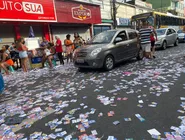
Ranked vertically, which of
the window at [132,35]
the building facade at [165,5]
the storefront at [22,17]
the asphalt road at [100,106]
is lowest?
the asphalt road at [100,106]

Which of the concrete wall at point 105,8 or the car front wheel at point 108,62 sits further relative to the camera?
the concrete wall at point 105,8

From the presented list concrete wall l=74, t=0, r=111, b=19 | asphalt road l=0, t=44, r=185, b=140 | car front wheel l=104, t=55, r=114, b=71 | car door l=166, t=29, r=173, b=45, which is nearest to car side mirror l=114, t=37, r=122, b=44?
car front wheel l=104, t=55, r=114, b=71

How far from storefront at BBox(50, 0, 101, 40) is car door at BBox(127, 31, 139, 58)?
8.51 metres

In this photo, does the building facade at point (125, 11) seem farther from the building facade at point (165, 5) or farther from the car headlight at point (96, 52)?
the building facade at point (165, 5)

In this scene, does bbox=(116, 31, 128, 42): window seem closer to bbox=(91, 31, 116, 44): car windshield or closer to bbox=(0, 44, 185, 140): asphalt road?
bbox=(91, 31, 116, 44): car windshield

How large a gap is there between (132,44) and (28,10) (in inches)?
325

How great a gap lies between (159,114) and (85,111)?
1.46 meters

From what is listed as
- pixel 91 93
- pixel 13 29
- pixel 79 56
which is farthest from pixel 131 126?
pixel 13 29

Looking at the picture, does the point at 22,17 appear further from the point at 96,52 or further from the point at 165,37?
the point at 165,37

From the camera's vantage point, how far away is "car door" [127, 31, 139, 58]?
8.59 metres

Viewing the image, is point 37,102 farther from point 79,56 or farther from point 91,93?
point 79,56

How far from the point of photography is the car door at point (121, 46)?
7.77 meters

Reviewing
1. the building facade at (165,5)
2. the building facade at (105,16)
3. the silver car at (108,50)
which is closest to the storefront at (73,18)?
the building facade at (105,16)

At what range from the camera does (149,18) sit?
1927cm
